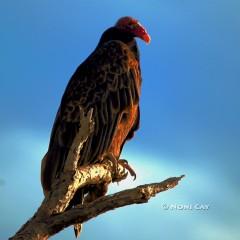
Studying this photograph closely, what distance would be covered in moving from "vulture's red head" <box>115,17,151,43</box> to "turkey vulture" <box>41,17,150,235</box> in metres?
0.32

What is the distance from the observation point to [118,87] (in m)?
7.28

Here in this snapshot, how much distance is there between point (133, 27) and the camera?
27.6 feet

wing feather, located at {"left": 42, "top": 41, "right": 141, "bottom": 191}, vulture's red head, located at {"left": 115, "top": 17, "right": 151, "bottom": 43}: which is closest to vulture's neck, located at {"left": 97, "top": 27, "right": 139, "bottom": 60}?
vulture's red head, located at {"left": 115, "top": 17, "right": 151, "bottom": 43}

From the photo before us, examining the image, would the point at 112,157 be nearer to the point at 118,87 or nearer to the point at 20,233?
the point at 118,87

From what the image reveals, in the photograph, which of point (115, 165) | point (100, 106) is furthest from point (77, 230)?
point (100, 106)

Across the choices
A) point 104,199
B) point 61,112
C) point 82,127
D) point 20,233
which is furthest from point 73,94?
point 20,233

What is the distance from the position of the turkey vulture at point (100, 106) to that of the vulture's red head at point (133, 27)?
1.04 ft

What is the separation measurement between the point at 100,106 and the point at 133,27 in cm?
185

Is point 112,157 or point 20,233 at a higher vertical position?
point 112,157

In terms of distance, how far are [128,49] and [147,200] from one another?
11.6ft

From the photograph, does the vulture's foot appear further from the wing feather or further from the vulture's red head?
the vulture's red head

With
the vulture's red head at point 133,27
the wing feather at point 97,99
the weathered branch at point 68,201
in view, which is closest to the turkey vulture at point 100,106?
the wing feather at point 97,99

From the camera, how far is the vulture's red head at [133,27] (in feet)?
27.3

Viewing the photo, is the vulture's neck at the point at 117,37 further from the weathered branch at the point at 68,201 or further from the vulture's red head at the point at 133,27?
the weathered branch at the point at 68,201
